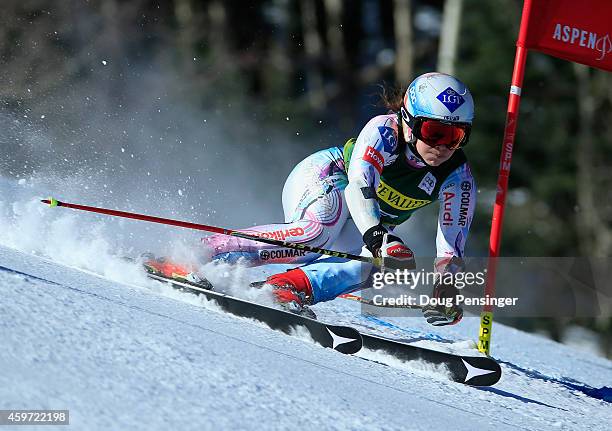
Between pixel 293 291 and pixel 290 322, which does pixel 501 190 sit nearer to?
pixel 293 291

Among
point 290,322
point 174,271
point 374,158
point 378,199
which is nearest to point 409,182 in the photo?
point 378,199

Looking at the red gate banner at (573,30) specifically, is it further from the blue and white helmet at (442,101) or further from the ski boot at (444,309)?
the ski boot at (444,309)

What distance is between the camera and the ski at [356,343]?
15.5 feet

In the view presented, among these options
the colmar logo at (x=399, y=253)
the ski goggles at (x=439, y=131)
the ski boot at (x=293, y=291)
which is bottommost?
the ski boot at (x=293, y=291)

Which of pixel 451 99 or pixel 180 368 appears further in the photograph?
pixel 451 99

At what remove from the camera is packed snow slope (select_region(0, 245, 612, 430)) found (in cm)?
289

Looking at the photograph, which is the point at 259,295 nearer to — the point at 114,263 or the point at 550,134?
the point at 114,263

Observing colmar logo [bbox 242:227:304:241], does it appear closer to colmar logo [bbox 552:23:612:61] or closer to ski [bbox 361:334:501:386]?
ski [bbox 361:334:501:386]

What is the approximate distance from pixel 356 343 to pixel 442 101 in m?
1.33

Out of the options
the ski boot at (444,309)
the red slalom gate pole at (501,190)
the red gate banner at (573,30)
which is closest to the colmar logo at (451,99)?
the red slalom gate pole at (501,190)

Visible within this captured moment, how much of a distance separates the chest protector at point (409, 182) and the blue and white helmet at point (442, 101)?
12.9 inches

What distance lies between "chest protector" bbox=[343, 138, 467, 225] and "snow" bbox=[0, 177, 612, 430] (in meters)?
0.77

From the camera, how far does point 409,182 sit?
5633 millimetres

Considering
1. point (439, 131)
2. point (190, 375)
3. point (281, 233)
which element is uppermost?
point (439, 131)
